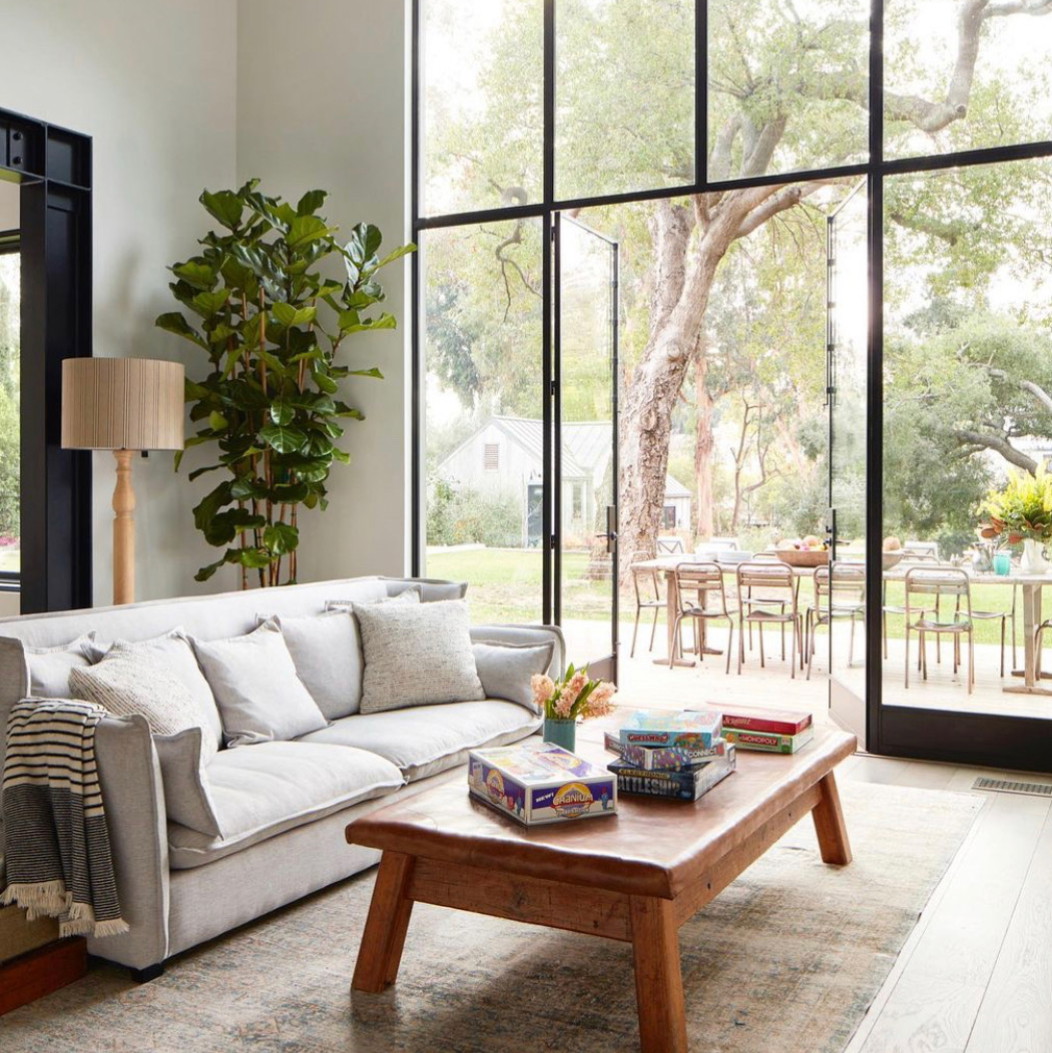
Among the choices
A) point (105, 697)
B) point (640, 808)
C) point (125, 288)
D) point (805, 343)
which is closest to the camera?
point (640, 808)

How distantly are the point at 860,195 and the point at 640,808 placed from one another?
360cm

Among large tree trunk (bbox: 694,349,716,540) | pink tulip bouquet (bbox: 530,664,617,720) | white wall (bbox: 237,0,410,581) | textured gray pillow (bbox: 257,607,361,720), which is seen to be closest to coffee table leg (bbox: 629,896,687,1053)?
pink tulip bouquet (bbox: 530,664,617,720)

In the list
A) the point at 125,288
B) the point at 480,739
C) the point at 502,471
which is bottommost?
the point at 480,739

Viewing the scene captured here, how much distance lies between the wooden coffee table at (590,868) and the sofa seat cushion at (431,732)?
78 cm

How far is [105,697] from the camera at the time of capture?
2.92m

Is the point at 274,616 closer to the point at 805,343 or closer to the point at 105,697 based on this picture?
the point at 105,697

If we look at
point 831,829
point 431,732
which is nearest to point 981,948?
point 831,829

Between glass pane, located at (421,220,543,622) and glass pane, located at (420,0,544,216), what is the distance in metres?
0.21

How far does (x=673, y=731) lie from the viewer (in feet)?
9.19

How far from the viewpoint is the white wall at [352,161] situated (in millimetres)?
5883

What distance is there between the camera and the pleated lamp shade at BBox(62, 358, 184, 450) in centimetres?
478

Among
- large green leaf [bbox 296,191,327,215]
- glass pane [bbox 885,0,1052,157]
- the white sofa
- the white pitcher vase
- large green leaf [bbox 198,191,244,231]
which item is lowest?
the white sofa

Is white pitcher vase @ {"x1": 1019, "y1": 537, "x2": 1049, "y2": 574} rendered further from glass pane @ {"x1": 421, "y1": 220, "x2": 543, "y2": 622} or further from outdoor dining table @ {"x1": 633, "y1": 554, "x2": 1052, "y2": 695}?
glass pane @ {"x1": 421, "y1": 220, "x2": 543, "y2": 622}

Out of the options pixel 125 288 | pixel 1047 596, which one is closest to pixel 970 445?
→ pixel 1047 596
